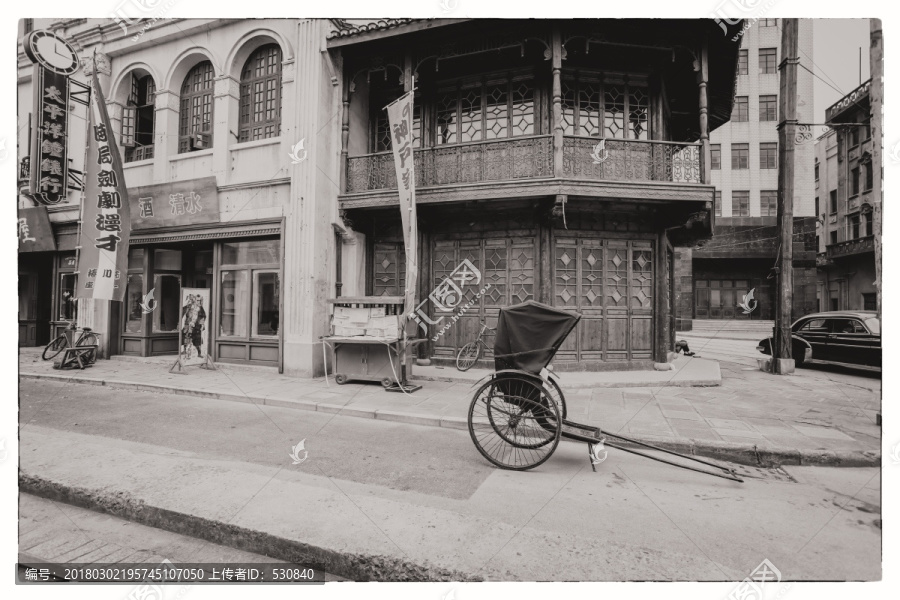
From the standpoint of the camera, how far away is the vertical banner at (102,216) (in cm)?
988

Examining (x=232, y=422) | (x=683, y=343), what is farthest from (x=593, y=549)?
(x=683, y=343)

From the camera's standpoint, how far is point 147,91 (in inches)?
505

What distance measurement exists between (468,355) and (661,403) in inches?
176

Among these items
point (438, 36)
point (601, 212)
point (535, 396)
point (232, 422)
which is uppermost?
point (438, 36)

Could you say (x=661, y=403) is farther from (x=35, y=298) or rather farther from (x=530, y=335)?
(x=35, y=298)

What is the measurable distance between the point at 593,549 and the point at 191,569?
271cm

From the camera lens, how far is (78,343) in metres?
11.3

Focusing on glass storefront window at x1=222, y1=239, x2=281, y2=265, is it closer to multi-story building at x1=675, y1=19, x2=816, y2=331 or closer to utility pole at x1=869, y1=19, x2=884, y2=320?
utility pole at x1=869, y1=19, x2=884, y2=320

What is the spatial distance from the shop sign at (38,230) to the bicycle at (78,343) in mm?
3053

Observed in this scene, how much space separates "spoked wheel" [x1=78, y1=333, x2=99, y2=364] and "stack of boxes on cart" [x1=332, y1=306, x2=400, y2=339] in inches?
284

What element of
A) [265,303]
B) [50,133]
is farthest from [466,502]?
[50,133]
